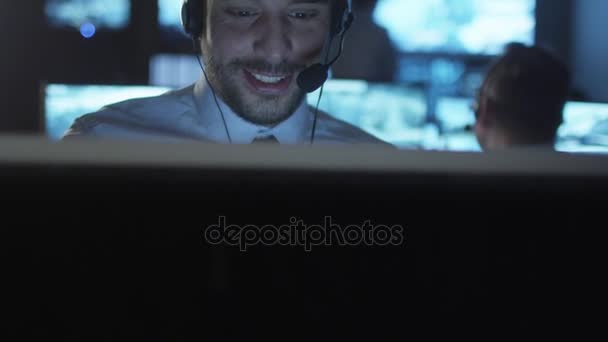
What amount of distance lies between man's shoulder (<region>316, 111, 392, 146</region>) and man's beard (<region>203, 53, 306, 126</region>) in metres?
0.04

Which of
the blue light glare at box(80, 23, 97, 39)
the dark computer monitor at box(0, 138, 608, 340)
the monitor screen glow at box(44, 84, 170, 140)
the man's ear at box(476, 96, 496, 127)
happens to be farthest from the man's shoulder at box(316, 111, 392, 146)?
the blue light glare at box(80, 23, 97, 39)

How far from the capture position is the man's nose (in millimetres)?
816

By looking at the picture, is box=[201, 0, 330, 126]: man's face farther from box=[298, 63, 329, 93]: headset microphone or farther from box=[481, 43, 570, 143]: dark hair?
box=[481, 43, 570, 143]: dark hair

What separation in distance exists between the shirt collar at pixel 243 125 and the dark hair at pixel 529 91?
0.20m

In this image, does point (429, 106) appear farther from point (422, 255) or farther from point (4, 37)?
point (422, 255)

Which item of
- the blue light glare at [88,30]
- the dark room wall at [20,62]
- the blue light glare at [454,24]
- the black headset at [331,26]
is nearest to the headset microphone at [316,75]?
the black headset at [331,26]

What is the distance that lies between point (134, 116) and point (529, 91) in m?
0.45

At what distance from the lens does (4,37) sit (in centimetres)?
109

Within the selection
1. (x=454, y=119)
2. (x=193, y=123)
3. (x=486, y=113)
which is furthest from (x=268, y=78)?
(x=454, y=119)

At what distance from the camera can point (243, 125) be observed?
0.78 metres

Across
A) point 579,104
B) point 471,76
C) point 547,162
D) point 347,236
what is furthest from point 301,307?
point 471,76

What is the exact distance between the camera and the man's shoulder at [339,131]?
76cm

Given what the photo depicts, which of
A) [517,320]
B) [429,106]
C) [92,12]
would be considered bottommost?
[517,320]

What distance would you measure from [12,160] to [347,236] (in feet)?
0.57
